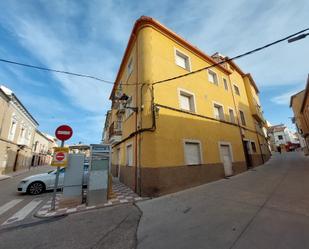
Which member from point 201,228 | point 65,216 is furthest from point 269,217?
point 65,216

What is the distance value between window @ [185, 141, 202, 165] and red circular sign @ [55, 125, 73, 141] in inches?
223

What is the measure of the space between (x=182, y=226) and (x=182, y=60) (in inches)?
387

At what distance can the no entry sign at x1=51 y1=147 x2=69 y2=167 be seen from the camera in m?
5.41

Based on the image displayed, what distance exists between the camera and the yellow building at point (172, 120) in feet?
23.4

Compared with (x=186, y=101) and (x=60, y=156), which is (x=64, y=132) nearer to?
(x=60, y=156)

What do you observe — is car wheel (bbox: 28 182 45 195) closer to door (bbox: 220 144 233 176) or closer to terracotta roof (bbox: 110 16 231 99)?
terracotta roof (bbox: 110 16 231 99)

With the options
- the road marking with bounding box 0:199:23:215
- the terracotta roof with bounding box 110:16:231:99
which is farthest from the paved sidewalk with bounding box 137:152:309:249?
the terracotta roof with bounding box 110:16:231:99

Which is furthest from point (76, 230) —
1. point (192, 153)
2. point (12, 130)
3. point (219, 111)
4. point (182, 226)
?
point (12, 130)

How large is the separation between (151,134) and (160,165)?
1.50 m

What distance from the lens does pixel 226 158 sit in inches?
409

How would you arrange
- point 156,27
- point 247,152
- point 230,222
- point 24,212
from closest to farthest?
point 230,222 < point 24,212 < point 156,27 < point 247,152

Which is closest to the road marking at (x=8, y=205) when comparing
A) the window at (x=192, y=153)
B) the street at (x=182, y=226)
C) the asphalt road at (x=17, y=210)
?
the asphalt road at (x=17, y=210)

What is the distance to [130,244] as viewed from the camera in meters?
3.07

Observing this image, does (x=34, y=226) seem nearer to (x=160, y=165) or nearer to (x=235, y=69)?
(x=160, y=165)
